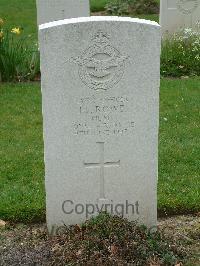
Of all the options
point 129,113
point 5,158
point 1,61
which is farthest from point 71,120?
point 1,61

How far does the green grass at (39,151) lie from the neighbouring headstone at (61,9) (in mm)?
1805

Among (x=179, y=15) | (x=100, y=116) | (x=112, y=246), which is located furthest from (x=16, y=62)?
(x=112, y=246)

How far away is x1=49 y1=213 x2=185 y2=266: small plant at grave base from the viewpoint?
12.9 ft

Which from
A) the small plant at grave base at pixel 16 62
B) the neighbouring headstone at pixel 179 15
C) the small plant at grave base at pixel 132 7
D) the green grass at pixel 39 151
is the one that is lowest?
the green grass at pixel 39 151

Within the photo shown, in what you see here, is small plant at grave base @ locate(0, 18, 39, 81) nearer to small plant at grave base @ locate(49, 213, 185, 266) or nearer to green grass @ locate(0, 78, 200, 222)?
green grass @ locate(0, 78, 200, 222)

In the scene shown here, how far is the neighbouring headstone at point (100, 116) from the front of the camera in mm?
3979

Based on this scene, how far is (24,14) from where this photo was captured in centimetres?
1570

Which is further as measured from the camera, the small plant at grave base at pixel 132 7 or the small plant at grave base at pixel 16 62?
the small plant at grave base at pixel 132 7

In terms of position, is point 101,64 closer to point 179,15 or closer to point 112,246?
point 112,246

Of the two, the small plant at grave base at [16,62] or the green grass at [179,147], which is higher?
the small plant at grave base at [16,62]

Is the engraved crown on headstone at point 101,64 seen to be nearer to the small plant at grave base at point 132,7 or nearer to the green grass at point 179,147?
the green grass at point 179,147

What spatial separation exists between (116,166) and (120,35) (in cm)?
95

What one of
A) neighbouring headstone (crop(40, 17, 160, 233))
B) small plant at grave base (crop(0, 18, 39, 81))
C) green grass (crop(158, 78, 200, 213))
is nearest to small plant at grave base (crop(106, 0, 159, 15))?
small plant at grave base (crop(0, 18, 39, 81))

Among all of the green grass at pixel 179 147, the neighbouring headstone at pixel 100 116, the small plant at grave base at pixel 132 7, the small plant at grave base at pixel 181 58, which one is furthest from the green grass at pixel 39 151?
the small plant at grave base at pixel 132 7
